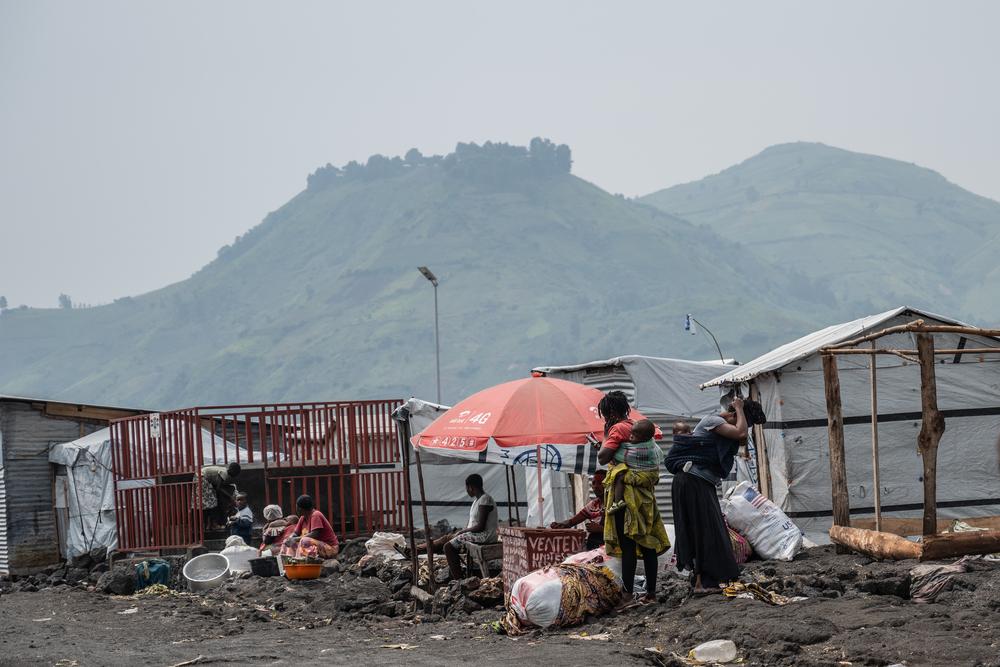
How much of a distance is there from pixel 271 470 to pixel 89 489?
5183mm

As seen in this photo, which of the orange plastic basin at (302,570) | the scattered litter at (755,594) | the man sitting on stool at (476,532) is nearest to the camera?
the scattered litter at (755,594)

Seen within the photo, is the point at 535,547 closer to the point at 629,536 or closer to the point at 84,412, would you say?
the point at 629,536

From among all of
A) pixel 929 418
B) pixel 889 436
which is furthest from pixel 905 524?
pixel 929 418

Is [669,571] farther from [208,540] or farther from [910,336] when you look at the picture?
[208,540]

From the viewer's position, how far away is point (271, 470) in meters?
20.1

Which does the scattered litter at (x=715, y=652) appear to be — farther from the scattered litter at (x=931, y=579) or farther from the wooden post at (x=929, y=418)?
the wooden post at (x=929, y=418)

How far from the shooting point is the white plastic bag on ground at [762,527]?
12414mm

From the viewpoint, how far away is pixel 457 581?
42.4 feet

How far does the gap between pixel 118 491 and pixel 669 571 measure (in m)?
12.3

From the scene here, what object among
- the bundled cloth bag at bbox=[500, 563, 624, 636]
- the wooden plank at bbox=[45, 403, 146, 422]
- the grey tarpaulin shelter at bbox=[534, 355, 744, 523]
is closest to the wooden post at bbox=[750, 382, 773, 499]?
the grey tarpaulin shelter at bbox=[534, 355, 744, 523]

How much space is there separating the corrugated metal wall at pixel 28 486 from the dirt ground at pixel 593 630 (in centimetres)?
1036

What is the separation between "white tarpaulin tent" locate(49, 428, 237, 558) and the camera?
22.9 meters

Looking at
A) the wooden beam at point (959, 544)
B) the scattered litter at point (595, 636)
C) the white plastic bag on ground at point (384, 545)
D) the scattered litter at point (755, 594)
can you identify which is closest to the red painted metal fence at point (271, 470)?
the white plastic bag on ground at point (384, 545)

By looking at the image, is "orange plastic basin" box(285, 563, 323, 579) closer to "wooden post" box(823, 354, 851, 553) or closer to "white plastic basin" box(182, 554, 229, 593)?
"white plastic basin" box(182, 554, 229, 593)
